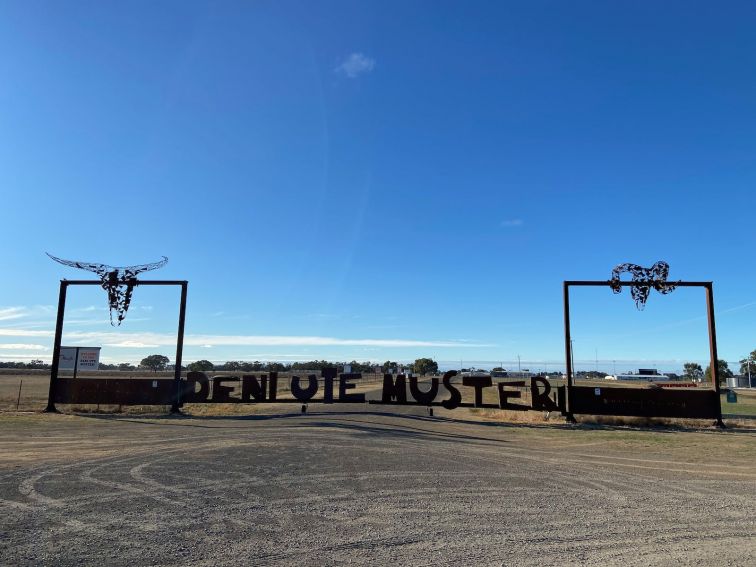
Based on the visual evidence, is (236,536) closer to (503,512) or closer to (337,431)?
(503,512)

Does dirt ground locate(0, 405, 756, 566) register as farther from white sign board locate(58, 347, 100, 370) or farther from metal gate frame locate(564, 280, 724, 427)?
white sign board locate(58, 347, 100, 370)

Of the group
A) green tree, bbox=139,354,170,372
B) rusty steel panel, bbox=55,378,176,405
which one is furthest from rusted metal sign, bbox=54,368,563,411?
green tree, bbox=139,354,170,372

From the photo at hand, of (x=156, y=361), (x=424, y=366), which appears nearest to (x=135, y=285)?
(x=424, y=366)

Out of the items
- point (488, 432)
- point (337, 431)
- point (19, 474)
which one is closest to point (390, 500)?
point (19, 474)

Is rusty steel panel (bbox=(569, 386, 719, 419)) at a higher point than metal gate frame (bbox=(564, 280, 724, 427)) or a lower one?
lower

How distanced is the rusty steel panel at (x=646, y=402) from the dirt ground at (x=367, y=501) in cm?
743

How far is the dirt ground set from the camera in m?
6.14

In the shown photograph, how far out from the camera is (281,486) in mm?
9492

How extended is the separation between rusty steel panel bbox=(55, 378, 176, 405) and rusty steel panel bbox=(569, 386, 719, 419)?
2040cm

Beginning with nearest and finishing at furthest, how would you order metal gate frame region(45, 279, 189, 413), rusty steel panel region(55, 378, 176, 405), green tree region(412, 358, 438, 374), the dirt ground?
the dirt ground
metal gate frame region(45, 279, 189, 413)
rusty steel panel region(55, 378, 176, 405)
green tree region(412, 358, 438, 374)

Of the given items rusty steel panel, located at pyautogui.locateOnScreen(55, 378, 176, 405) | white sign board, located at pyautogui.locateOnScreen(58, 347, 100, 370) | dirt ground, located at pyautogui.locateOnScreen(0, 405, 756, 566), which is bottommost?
dirt ground, located at pyautogui.locateOnScreen(0, 405, 756, 566)

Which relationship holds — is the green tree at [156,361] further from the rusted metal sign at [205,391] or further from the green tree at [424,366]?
the rusted metal sign at [205,391]

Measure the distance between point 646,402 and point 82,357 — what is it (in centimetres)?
3058

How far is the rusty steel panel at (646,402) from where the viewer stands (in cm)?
2356
